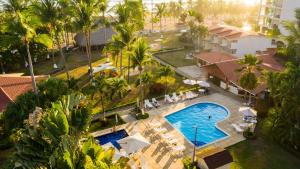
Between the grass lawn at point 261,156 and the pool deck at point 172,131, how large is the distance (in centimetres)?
117

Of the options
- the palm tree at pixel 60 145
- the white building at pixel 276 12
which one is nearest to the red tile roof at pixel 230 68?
the white building at pixel 276 12

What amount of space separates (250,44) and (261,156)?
31645 millimetres

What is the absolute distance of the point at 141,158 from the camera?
24.2m

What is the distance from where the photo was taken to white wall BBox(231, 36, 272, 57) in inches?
2028

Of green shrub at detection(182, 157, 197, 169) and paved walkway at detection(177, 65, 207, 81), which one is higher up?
paved walkway at detection(177, 65, 207, 81)

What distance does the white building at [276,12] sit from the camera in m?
57.6

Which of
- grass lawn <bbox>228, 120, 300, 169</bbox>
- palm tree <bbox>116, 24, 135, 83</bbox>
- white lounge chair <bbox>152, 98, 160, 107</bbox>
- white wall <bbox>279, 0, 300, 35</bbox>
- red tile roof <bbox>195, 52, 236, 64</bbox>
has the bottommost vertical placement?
grass lawn <bbox>228, 120, 300, 169</bbox>

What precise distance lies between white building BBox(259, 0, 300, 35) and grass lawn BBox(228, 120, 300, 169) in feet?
123

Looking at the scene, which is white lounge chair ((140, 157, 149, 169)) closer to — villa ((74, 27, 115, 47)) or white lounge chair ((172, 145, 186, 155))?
white lounge chair ((172, 145, 186, 155))

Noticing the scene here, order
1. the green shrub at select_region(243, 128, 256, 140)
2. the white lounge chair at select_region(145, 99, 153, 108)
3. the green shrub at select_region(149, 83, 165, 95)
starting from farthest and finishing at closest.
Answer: the green shrub at select_region(149, 83, 165, 95), the white lounge chair at select_region(145, 99, 153, 108), the green shrub at select_region(243, 128, 256, 140)

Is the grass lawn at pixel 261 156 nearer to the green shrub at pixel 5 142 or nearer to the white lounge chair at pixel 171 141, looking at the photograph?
the white lounge chair at pixel 171 141

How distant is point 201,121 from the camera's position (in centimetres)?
3152

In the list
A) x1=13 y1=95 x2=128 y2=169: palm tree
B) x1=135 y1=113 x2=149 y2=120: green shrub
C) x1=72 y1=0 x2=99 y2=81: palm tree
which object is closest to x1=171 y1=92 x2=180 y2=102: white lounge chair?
x1=135 y1=113 x2=149 y2=120: green shrub

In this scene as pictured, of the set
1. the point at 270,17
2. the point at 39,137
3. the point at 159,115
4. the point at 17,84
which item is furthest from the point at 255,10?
the point at 39,137
